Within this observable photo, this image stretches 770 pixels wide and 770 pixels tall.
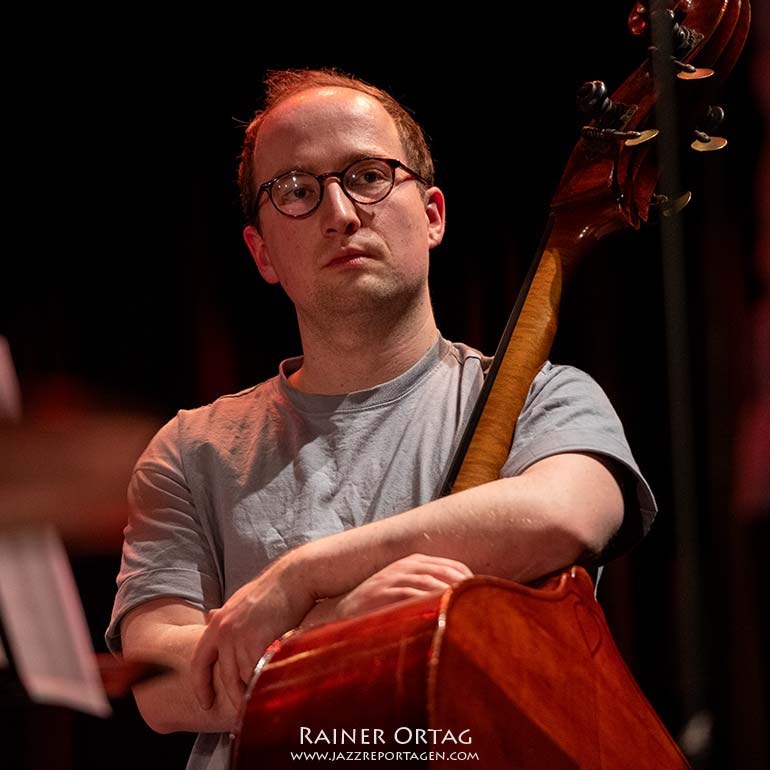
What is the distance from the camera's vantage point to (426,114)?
209 cm

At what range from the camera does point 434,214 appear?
1.65 meters

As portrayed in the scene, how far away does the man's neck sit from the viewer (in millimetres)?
1529

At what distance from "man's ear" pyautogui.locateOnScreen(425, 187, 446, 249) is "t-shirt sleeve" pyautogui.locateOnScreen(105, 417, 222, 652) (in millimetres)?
499

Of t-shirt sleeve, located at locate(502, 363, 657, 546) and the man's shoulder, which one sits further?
the man's shoulder

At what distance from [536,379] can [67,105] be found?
1163 millimetres

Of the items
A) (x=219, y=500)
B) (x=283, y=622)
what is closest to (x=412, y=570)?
(x=283, y=622)

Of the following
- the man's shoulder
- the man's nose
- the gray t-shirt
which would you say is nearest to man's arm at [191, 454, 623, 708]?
the gray t-shirt

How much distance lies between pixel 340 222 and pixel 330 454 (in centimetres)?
32

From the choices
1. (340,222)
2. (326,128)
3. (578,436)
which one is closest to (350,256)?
(340,222)

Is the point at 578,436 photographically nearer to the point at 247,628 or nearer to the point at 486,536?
the point at 486,536

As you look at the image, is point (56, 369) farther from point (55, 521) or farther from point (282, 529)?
point (55, 521)

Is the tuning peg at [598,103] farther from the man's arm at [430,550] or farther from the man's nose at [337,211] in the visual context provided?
the man's arm at [430,550]

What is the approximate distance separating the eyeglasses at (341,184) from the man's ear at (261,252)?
0.14 meters

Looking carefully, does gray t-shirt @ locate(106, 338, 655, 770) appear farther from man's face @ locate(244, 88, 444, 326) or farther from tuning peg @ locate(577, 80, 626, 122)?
tuning peg @ locate(577, 80, 626, 122)
